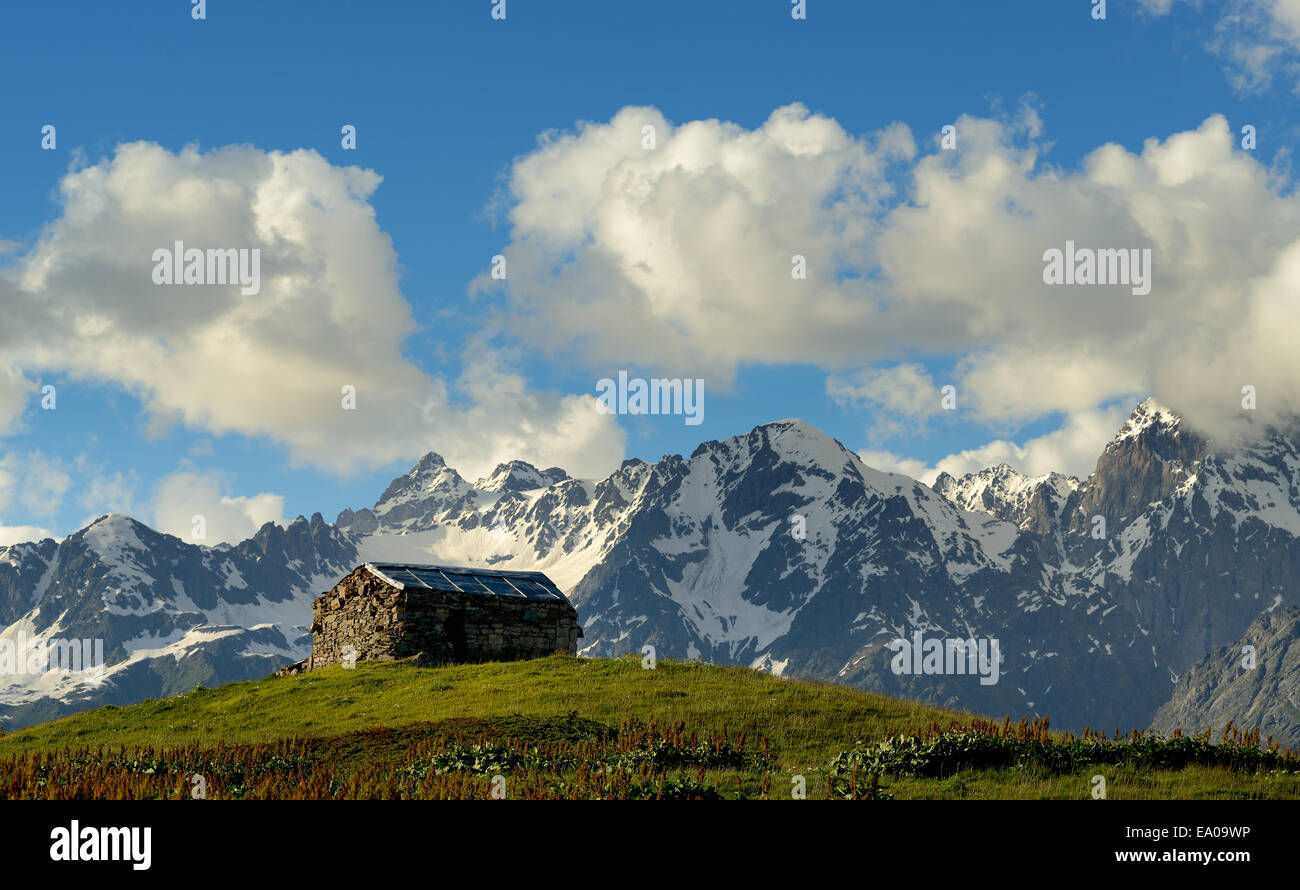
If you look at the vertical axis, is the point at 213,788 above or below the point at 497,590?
below

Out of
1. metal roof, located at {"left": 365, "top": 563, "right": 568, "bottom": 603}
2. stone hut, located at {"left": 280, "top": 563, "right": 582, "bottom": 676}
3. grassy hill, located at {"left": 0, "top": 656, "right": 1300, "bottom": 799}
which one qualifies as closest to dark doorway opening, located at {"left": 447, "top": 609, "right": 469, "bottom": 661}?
stone hut, located at {"left": 280, "top": 563, "right": 582, "bottom": 676}

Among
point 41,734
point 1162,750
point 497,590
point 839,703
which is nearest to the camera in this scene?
point 1162,750

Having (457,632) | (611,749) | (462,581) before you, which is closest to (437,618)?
(457,632)

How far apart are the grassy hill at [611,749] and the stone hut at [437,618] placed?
8.69 m

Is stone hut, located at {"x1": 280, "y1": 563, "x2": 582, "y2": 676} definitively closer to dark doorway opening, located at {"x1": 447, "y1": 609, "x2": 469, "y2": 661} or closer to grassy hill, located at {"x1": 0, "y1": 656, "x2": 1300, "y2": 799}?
dark doorway opening, located at {"x1": 447, "y1": 609, "x2": 469, "y2": 661}

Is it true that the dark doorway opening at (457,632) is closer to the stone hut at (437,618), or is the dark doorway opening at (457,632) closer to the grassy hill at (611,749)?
the stone hut at (437,618)

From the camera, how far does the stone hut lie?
59.6 metres

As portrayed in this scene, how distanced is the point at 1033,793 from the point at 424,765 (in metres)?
14.4

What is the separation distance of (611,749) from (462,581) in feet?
107

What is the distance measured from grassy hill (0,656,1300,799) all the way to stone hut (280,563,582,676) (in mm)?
8687
